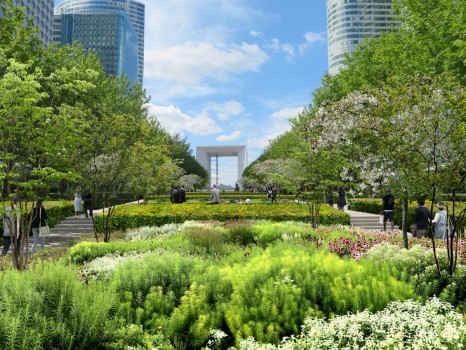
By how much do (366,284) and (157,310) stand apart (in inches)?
109

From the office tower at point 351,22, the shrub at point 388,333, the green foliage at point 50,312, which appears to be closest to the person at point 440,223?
the shrub at point 388,333

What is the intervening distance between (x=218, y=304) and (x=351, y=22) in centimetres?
16858

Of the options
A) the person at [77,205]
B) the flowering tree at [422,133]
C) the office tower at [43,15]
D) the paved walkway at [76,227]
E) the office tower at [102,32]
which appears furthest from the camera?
the office tower at [102,32]

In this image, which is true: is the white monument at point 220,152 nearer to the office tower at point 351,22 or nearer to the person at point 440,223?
the office tower at point 351,22

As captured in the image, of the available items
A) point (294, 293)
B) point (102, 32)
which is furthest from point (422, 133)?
point (102, 32)

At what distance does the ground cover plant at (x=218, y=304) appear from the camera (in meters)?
3.78

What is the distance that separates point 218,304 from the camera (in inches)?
191

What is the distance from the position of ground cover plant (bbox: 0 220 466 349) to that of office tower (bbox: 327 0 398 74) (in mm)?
155930

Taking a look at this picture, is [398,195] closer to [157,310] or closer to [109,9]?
[157,310]

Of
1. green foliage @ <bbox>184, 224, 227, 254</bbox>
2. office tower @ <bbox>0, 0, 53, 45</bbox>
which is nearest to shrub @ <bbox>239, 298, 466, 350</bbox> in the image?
green foliage @ <bbox>184, 224, 227, 254</bbox>

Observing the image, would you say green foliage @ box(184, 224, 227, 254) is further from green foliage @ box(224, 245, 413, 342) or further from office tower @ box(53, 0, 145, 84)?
office tower @ box(53, 0, 145, 84)

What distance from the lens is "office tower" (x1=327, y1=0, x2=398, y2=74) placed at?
151625 mm

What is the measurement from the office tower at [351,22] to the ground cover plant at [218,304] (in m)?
156

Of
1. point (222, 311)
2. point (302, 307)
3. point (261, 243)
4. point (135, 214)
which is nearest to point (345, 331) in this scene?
point (302, 307)
